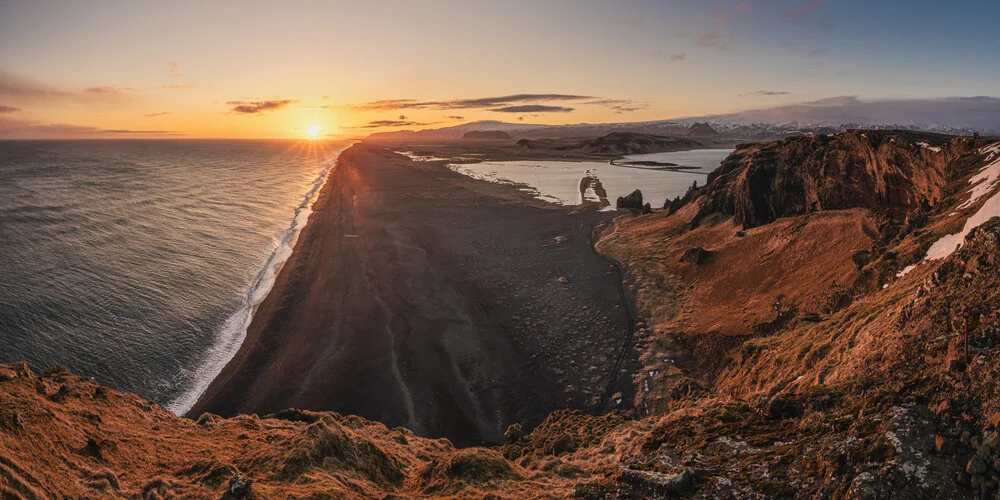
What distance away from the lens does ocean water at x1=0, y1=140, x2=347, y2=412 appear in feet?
78.6

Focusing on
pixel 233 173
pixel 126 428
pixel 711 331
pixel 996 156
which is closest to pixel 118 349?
pixel 126 428

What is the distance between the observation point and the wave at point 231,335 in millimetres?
21688

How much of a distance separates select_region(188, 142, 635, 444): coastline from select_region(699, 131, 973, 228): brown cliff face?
11473 millimetres

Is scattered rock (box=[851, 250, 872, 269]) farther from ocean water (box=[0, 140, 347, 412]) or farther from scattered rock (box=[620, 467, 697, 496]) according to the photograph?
ocean water (box=[0, 140, 347, 412])

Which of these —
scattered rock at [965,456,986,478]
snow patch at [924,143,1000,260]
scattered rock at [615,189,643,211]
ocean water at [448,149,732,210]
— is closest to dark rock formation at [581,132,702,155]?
ocean water at [448,149,732,210]

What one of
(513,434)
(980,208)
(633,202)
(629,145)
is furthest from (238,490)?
(629,145)

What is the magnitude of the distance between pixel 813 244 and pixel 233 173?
12242 cm

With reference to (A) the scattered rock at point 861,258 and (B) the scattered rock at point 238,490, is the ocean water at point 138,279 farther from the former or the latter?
(A) the scattered rock at point 861,258

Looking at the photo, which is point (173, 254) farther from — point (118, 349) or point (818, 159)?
point (818, 159)

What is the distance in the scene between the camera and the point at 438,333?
87.2ft

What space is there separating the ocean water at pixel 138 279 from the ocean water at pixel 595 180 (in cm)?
3777

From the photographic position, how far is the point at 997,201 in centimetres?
1439

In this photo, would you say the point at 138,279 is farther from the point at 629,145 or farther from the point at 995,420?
the point at 629,145

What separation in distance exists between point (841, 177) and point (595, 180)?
62.1m
